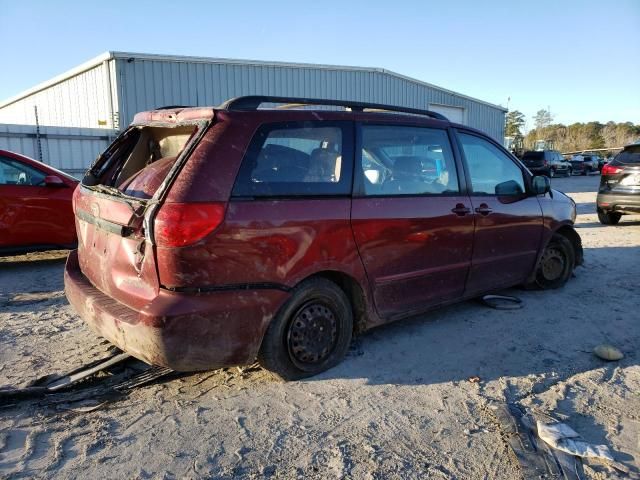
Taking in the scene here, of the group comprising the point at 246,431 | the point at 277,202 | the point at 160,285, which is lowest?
the point at 246,431

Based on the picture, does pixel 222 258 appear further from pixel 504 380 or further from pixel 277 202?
pixel 504 380

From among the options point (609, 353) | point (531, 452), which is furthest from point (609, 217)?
point (531, 452)

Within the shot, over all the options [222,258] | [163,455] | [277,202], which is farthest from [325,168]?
[163,455]

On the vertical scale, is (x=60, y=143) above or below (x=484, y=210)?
above

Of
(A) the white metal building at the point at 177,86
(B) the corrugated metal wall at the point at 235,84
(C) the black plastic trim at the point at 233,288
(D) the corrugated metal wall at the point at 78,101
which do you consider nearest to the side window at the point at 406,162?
(C) the black plastic trim at the point at 233,288

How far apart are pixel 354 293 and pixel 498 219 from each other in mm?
1782

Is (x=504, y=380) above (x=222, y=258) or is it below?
below

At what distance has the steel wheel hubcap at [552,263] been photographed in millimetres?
5562

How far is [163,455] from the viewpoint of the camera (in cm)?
263

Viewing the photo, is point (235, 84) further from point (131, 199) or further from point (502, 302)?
point (131, 199)

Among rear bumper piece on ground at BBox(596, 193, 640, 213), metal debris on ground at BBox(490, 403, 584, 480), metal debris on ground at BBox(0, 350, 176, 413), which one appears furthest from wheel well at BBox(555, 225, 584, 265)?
rear bumper piece on ground at BBox(596, 193, 640, 213)

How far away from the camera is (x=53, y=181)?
674 cm

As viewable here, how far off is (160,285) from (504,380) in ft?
7.82

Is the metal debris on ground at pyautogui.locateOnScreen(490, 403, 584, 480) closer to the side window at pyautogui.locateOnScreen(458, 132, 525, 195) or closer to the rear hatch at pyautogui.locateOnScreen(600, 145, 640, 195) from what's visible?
the side window at pyautogui.locateOnScreen(458, 132, 525, 195)
